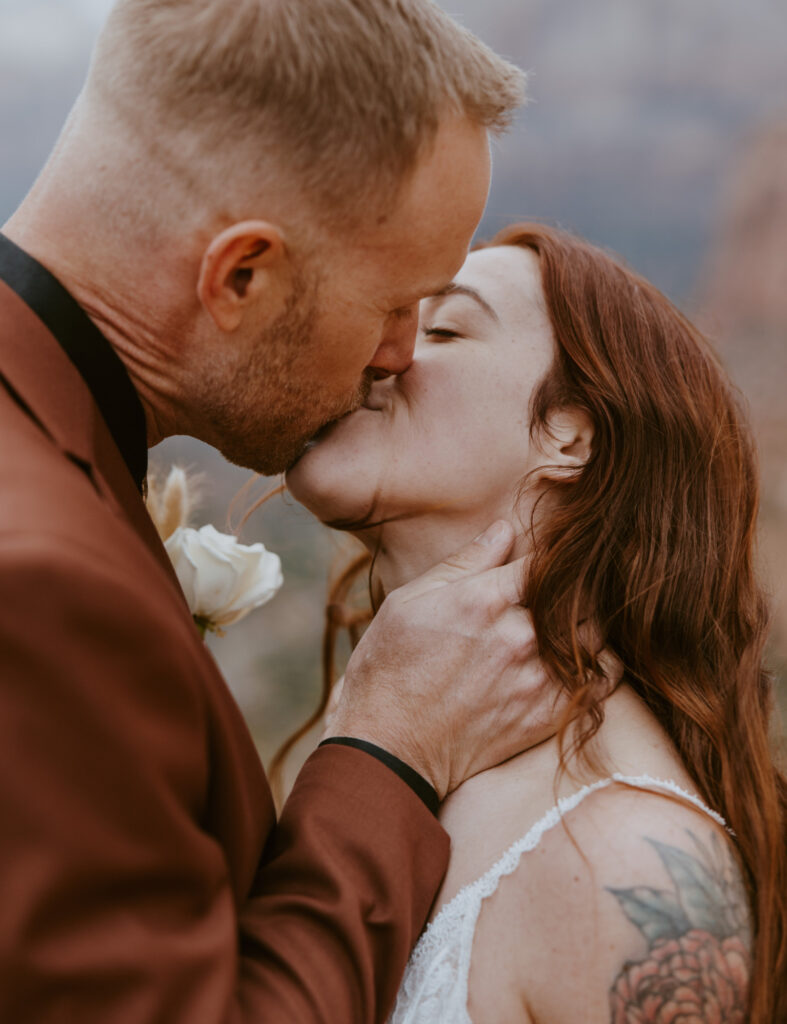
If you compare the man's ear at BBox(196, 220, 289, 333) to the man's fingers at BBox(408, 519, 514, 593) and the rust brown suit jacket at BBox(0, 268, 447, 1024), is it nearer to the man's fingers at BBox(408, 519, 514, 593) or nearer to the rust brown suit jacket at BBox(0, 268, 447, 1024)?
the rust brown suit jacket at BBox(0, 268, 447, 1024)

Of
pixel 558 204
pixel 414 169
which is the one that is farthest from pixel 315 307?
pixel 558 204

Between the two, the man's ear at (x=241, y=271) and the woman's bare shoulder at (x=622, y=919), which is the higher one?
the man's ear at (x=241, y=271)

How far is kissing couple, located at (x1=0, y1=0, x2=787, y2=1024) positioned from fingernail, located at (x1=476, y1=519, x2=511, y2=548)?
0.04 ft

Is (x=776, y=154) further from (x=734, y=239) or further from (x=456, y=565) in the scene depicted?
(x=456, y=565)

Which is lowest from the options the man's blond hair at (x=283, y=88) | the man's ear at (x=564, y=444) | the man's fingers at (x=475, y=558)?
A: the man's fingers at (x=475, y=558)

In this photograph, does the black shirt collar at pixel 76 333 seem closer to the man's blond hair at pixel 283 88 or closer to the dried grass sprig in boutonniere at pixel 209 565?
the man's blond hair at pixel 283 88

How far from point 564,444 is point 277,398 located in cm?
66

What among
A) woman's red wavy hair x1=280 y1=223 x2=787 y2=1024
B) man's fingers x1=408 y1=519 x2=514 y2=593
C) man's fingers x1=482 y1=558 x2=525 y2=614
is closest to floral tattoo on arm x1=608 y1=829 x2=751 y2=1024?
woman's red wavy hair x1=280 y1=223 x2=787 y2=1024

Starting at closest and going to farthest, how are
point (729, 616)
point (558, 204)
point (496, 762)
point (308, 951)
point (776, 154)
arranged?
point (308, 951) < point (496, 762) < point (729, 616) < point (776, 154) < point (558, 204)

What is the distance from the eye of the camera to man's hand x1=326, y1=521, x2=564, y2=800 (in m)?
1.75

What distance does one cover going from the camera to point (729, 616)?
2025mm

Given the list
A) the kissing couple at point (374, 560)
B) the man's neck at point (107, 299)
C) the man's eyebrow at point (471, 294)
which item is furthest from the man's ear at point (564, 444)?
the man's neck at point (107, 299)

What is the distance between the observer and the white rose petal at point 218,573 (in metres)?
2.08

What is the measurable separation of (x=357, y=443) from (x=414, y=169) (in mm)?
619
